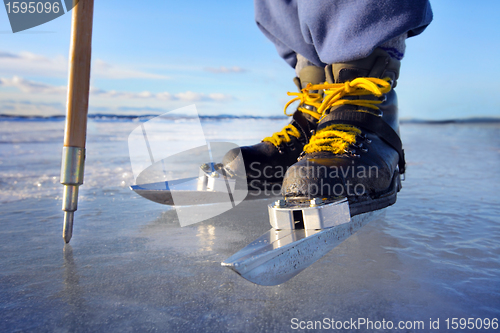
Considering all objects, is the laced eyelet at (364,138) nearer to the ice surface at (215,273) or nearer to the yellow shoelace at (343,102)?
the yellow shoelace at (343,102)

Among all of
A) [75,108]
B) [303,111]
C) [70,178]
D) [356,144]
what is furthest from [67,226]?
[303,111]

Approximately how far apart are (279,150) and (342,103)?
0.32m

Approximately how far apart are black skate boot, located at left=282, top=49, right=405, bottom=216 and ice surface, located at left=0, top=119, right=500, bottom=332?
138 mm

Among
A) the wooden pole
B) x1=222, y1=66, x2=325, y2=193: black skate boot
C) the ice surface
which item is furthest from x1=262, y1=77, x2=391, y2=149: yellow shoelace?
the wooden pole

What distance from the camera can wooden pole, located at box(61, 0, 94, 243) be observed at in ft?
2.40

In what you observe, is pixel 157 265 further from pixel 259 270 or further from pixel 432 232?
pixel 432 232

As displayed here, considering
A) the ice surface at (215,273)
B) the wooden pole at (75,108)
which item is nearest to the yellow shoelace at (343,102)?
the ice surface at (215,273)

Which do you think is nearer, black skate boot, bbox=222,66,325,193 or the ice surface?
the ice surface

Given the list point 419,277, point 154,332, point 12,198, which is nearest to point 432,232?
Result: point 419,277

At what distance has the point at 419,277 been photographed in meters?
0.66

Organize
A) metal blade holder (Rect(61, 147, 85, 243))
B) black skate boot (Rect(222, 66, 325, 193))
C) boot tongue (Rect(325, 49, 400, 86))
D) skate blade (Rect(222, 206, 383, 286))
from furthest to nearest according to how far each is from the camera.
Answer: black skate boot (Rect(222, 66, 325, 193))
boot tongue (Rect(325, 49, 400, 86))
metal blade holder (Rect(61, 147, 85, 243))
skate blade (Rect(222, 206, 383, 286))

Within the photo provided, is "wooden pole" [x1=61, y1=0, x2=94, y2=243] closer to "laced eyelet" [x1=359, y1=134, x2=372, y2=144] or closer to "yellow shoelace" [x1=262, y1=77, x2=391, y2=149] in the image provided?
"yellow shoelace" [x1=262, y1=77, x2=391, y2=149]

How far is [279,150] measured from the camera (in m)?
1.24

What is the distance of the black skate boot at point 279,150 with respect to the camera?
118 centimetres
